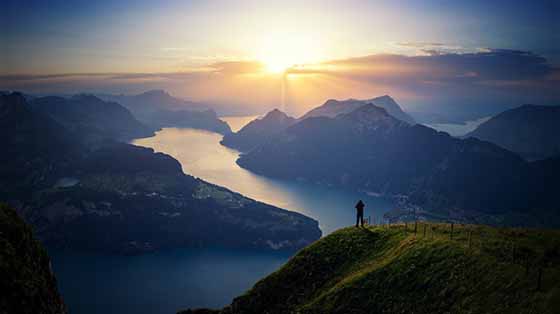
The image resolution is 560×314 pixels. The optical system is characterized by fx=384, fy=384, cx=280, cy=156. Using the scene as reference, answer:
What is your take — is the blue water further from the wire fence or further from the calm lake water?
the wire fence

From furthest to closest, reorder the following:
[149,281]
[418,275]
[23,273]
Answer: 1. [149,281]
2. [418,275]
3. [23,273]

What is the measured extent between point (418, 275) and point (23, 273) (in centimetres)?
3639

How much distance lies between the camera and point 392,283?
37.5m

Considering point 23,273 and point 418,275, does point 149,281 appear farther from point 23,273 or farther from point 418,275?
point 418,275

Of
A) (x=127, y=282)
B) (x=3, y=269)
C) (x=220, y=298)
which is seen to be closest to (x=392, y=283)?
(x=3, y=269)

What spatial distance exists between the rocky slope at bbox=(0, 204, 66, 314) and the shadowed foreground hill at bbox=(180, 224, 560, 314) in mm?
20167

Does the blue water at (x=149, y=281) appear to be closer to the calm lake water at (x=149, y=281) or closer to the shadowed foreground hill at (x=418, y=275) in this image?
the calm lake water at (x=149, y=281)

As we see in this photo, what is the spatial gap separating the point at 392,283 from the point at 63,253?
207217mm

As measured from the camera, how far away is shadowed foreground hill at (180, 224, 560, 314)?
29.5 m

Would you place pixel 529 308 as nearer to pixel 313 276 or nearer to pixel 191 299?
pixel 313 276

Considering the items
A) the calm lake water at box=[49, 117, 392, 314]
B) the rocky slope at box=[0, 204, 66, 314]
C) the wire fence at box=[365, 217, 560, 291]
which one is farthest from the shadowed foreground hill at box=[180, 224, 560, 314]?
the calm lake water at box=[49, 117, 392, 314]

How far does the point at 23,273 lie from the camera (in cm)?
3450

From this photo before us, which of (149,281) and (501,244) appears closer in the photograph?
(501,244)

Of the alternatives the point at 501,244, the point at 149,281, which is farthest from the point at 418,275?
the point at 149,281
